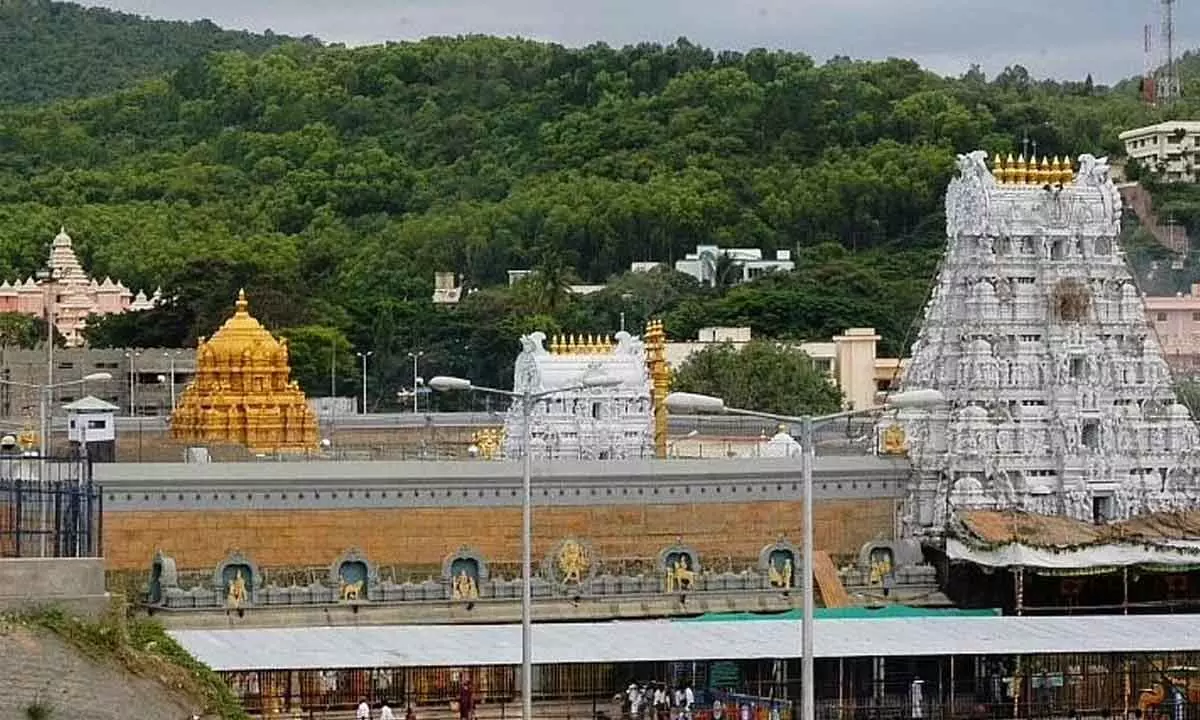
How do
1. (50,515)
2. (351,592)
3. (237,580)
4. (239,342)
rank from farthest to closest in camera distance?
(239,342)
(351,592)
(237,580)
(50,515)

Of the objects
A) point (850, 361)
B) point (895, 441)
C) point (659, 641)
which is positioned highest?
point (850, 361)

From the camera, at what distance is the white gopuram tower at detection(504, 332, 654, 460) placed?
51.7 metres

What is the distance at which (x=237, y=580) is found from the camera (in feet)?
135

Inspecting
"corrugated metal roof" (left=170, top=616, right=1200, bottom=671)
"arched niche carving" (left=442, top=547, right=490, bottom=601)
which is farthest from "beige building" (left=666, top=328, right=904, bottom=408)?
"corrugated metal roof" (left=170, top=616, right=1200, bottom=671)

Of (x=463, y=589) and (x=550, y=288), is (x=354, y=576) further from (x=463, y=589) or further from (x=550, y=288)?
(x=550, y=288)

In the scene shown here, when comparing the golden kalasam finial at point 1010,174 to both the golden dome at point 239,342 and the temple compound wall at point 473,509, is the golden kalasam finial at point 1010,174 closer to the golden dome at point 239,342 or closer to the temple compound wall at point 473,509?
the temple compound wall at point 473,509

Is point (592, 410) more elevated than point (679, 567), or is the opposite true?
point (592, 410)

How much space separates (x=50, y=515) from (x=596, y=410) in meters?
22.2

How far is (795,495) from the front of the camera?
4559cm

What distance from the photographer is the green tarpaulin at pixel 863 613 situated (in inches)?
1581

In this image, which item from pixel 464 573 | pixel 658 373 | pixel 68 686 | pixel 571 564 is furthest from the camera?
pixel 658 373

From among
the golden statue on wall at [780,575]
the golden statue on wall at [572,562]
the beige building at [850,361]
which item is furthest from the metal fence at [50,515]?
the beige building at [850,361]

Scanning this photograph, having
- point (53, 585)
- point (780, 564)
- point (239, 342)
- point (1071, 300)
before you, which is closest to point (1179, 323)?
point (239, 342)

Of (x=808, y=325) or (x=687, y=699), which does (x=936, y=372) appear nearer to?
(x=687, y=699)
